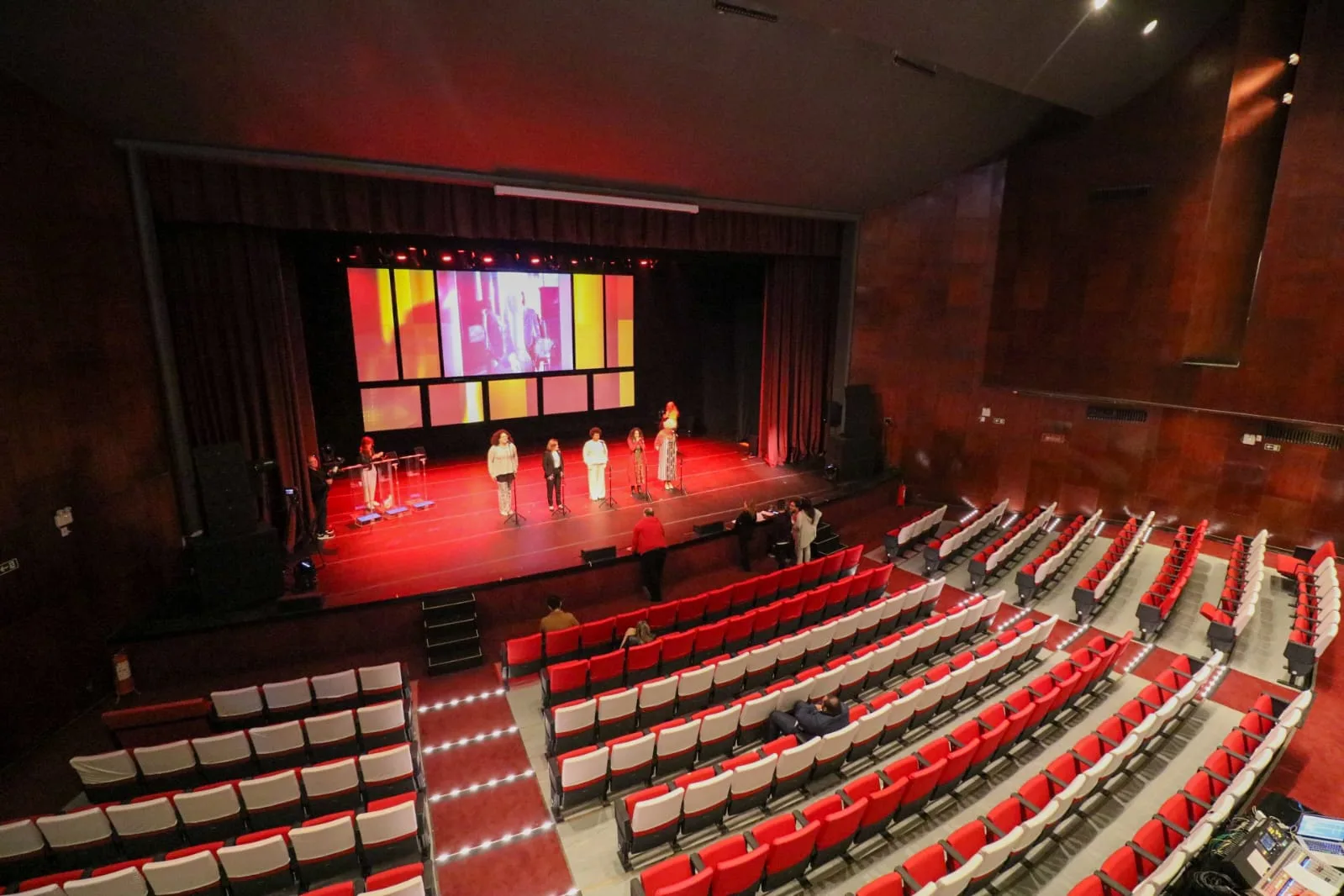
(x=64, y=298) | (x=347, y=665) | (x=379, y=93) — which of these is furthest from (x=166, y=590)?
(x=379, y=93)

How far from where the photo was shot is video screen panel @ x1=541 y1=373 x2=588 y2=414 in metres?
15.5

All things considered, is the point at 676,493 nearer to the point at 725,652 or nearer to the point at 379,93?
the point at 725,652

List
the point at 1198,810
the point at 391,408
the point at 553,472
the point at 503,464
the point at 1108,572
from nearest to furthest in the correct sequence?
the point at 1198,810 → the point at 1108,572 → the point at 503,464 → the point at 553,472 → the point at 391,408

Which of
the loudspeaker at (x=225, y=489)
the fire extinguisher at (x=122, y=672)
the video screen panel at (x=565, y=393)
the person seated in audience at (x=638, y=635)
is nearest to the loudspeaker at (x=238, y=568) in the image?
the loudspeaker at (x=225, y=489)

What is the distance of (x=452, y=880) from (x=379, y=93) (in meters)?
7.91

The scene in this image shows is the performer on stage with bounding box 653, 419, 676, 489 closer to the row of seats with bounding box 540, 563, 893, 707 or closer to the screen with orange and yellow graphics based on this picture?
the screen with orange and yellow graphics

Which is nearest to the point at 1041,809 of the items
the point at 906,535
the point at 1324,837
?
the point at 1324,837

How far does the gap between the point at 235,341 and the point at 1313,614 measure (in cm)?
1440

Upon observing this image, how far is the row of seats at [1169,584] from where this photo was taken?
25.7ft

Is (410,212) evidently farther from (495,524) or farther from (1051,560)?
(1051,560)

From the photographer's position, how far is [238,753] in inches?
218

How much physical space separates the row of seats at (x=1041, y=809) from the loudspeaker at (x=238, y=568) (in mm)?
7377

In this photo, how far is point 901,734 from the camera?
6.12 meters

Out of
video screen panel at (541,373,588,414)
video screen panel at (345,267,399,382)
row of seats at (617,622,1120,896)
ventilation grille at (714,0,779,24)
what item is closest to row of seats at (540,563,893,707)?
row of seats at (617,622,1120,896)
